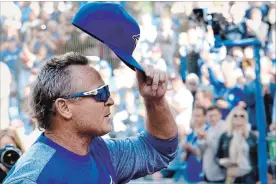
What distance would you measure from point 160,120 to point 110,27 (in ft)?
1.60

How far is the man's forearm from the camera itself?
263cm

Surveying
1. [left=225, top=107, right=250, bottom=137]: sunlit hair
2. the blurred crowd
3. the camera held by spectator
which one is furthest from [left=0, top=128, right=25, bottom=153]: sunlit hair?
[left=225, top=107, right=250, bottom=137]: sunlit hair

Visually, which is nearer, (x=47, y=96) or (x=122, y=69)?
(x=47, y=96)

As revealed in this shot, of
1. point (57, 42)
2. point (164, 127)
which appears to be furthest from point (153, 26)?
point (164, 127)

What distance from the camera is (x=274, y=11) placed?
270 inches

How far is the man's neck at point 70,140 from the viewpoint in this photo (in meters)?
2.44

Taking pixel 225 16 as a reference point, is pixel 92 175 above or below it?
below

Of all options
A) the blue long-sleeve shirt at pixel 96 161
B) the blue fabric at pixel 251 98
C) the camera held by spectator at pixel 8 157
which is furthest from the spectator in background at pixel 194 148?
the blue long-sleeve shirt at pixel 96 161

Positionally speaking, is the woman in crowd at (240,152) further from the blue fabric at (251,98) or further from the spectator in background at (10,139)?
the spectator in background at (10,139)

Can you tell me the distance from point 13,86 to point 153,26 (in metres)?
1.80

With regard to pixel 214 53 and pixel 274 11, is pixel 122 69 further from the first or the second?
pixel 274 11

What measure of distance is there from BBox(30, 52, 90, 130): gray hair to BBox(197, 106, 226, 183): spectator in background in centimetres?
462

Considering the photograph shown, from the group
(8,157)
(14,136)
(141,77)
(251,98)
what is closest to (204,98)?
(251,98)

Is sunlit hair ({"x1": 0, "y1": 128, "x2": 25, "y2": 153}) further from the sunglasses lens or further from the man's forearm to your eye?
the sunglasses lens
